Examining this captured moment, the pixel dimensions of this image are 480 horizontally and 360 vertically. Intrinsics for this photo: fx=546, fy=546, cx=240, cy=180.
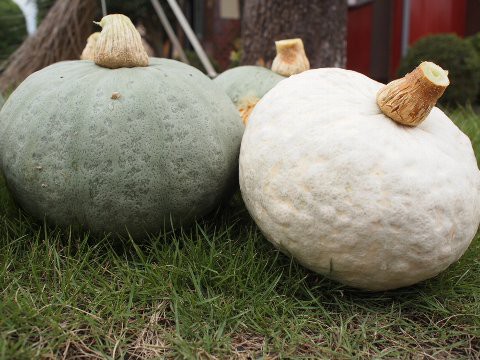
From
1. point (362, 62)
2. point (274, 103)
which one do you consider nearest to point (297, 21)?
point (274, 103)

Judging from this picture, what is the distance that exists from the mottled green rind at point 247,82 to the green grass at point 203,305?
0.85 m

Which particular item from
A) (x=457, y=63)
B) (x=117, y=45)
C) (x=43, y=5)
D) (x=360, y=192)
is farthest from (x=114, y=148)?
(x=43, y=5)

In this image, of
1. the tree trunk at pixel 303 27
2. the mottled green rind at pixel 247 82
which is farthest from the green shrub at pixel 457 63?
the mottled green rind at pixel 247 82

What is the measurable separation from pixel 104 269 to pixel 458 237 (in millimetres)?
1069

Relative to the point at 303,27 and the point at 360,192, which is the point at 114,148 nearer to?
the point at 360,192

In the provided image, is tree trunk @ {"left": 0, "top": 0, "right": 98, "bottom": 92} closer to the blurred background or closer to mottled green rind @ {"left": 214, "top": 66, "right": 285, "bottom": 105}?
the blurred background

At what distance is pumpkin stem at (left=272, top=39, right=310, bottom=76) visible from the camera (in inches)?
101

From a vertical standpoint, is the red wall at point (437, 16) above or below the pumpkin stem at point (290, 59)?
below

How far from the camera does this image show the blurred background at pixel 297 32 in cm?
378

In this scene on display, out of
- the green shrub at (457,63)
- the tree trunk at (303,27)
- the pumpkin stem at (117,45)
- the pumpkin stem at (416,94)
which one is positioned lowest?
the green shrub at (457,63)

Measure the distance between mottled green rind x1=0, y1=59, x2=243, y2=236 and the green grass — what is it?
110mm

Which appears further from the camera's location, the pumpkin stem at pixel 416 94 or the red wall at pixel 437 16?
the red wall at pixel 437 16

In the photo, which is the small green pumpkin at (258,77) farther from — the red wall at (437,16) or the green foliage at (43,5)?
the red wall at (437,16)

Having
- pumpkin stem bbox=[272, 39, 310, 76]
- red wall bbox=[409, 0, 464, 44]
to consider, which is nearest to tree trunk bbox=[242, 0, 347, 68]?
pumpkin stem bbox=[272, 39, 310, 76]
